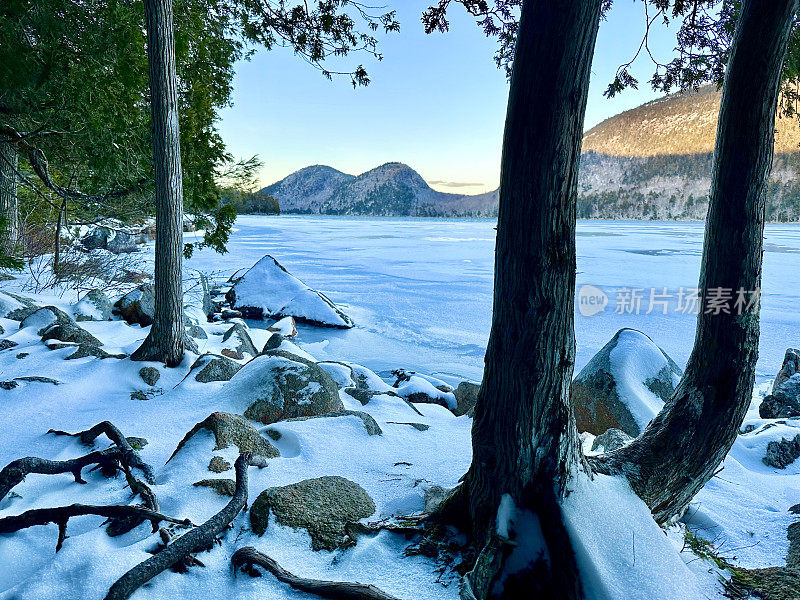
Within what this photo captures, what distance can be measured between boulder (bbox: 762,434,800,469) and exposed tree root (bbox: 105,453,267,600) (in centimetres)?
485

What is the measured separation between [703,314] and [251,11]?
695 centimetres

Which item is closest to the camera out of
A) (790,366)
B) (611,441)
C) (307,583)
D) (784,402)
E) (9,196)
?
(307,583)

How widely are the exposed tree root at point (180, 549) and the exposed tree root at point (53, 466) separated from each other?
40cm

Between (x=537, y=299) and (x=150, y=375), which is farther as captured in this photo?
(x=150, y=375)

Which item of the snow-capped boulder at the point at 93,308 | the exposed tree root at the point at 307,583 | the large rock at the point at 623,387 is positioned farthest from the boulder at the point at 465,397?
the snow-capped boulder at the point at 93,308

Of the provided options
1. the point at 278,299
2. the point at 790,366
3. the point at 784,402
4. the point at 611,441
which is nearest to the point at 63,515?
the point at 611,441

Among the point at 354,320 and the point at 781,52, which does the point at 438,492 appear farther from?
the point at 354,320

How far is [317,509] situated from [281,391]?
6.30ft

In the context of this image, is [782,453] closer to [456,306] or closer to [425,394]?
[425,394]

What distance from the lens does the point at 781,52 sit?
2.31 meters

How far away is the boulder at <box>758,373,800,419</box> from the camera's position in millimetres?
6383

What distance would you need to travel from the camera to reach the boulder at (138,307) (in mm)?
8930

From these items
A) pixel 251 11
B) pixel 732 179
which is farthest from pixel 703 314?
pixel 251 11

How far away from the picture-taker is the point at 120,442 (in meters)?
3.00
